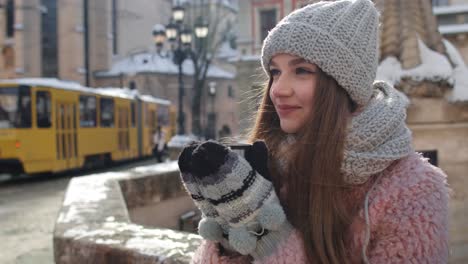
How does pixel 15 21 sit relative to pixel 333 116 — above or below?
above

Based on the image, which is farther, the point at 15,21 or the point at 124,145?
the point at 15,21

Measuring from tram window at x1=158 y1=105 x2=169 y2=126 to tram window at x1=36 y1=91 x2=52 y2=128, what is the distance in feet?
37.1

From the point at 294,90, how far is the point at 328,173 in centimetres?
30

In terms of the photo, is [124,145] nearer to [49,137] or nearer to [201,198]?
[49,137]

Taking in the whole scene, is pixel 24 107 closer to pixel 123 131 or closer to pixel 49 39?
pixel 123 131

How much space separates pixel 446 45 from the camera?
15.1ft

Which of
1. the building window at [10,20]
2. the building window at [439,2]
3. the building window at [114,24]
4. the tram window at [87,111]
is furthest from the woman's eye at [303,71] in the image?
the building window at [114,24]

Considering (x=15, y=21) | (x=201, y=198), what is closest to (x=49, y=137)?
(x=201, y=198)

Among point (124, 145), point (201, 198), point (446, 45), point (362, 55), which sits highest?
point (446, 45)

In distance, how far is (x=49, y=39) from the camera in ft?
124

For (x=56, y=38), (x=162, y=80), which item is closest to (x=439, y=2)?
(x=56, y=38)

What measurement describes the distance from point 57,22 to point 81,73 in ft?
13.8

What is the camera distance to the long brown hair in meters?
1.47

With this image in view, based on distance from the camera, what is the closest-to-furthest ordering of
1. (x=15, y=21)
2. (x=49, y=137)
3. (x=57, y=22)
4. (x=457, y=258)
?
(x=457, y=258) < (x=49, y=137) < (x=15, y=21) < (x=57, y=22)
